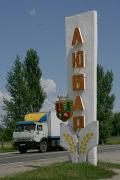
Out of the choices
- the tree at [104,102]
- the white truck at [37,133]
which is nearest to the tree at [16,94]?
the tree at [104,102]

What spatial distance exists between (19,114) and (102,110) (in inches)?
473

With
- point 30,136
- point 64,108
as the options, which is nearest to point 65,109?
point 64,108

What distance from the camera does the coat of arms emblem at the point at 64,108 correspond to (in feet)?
64.3

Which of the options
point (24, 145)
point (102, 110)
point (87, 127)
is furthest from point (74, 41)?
point (102, 110)

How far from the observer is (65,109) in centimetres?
1958

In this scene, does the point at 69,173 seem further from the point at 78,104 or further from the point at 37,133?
the point at 37,133

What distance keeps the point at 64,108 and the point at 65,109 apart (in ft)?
0.18

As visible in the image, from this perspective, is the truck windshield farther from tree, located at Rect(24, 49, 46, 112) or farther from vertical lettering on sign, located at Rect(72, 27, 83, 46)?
tree, located at Rect(24, 49, 46, 112)

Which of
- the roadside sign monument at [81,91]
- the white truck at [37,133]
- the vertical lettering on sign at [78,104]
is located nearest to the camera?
the roadside sign monument at [81,91]

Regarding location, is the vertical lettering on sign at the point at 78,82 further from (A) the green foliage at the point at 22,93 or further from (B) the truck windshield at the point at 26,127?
(A) the green foliage at the point at 22,93

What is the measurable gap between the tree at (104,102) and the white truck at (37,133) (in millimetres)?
23674

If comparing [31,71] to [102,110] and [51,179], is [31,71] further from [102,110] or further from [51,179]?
[51,179]

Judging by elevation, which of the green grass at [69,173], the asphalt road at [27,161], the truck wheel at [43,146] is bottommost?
the asphalt road at [27,161]

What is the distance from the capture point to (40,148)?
35.9 meters
